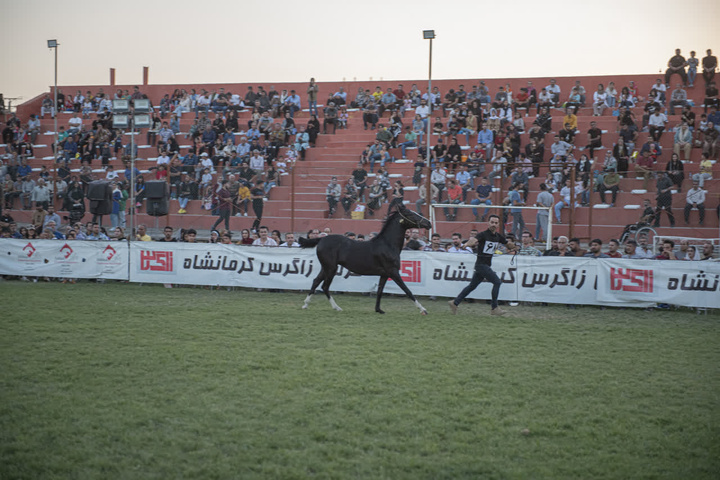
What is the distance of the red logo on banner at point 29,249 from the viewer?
18.9 meters

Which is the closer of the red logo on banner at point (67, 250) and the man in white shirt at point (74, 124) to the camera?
the red logo on banner at point (67, 250)

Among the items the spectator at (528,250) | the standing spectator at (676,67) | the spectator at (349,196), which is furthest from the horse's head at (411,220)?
the standing spectator at (676,67)

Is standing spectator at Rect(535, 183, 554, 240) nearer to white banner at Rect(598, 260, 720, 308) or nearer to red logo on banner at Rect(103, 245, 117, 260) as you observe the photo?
white banner at Rect(598, 260, 720, 308)

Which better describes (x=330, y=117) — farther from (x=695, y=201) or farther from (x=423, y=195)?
(x=695, y=201)

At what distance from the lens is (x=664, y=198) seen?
1903 centimetres

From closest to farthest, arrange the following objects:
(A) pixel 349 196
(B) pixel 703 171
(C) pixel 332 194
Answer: (B) pixel 703 171 < (A) pixel 349 196 < (C) pixel 332 194

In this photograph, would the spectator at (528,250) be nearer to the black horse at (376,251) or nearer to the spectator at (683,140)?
the black horse at (376,251)

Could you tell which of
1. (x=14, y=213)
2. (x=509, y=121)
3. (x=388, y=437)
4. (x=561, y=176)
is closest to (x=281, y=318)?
(x=388, y=437)

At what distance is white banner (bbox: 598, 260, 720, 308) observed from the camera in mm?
14125

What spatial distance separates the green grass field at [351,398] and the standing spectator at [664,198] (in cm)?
723

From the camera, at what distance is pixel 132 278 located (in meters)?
18.2

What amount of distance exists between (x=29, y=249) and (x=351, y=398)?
49.8 ft

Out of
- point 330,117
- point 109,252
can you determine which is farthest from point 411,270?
point 330,117

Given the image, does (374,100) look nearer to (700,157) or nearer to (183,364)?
(700,157)
